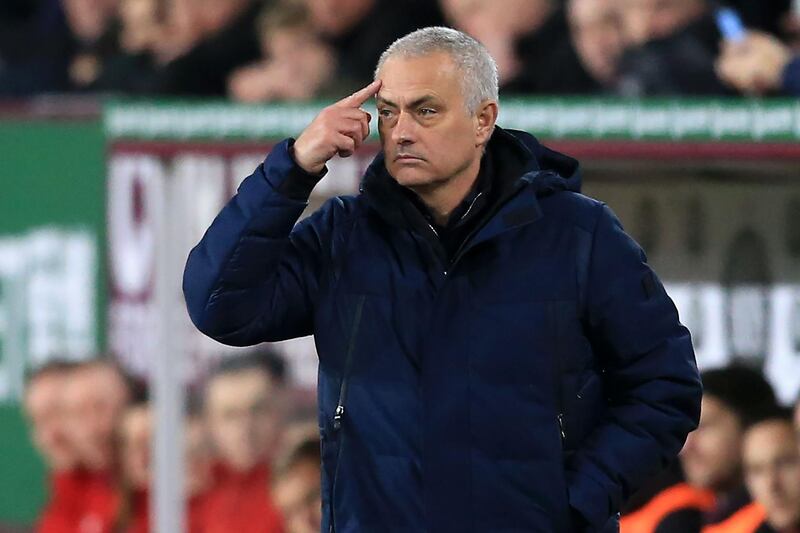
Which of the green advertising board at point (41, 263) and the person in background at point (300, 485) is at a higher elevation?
the green advertising board at point (41, 263)

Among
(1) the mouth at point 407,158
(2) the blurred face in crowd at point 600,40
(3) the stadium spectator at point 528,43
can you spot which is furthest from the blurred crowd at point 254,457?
(1) the mouth at point 407,158

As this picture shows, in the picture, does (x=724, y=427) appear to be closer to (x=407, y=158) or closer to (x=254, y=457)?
(x=254, y=457)

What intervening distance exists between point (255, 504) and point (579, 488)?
220cm

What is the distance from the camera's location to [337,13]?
21.5 ft

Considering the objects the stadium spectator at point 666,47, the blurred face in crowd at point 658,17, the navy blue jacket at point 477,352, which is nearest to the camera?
the navy blue jacket at point 477,352

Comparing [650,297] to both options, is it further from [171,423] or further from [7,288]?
[7,288]

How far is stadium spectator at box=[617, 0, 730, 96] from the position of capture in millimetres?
5293

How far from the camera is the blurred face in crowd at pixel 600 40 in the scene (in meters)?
5.58

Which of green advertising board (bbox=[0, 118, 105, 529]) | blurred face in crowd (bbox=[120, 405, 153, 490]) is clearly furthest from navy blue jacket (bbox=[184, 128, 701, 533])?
green advertising board (bbox=[0, 118, 105, 529])

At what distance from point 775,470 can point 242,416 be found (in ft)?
5.00

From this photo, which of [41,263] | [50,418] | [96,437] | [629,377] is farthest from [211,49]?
[629,377]

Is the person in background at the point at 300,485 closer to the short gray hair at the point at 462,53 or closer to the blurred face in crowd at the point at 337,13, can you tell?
the short gray hair at the point at 462,53

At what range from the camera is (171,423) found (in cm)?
490

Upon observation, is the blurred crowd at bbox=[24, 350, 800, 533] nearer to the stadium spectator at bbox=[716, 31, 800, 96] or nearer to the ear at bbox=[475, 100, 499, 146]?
the stadium spectator at bbox=[716, 31, 800, 96]
